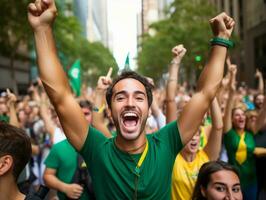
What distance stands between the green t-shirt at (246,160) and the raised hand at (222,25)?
8.49 feet

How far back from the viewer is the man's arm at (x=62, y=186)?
4168 millimetres

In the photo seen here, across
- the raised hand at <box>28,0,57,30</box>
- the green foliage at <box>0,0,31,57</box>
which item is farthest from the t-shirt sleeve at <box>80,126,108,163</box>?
the green foliage at <box>0,0,31,57</box>

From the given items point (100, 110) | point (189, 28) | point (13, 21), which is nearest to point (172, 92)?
point (100, 110)

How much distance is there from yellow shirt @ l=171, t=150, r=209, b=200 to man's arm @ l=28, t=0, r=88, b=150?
141 centimetres

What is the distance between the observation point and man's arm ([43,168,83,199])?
4.17 meters

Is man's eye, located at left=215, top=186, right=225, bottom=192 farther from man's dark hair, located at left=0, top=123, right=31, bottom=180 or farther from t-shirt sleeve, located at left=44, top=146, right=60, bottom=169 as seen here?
t-shirt sleeve, located at left=44, top=146, right=60, bottom=169

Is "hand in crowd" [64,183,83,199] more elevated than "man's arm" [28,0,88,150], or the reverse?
"man's arm" [28,0,88,150]

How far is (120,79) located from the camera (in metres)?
2.79

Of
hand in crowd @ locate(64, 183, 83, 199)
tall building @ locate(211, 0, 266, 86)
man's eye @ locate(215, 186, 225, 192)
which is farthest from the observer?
tall building @ locate(211, 0, 266, 86)

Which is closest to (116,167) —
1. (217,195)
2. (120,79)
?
(120,79)

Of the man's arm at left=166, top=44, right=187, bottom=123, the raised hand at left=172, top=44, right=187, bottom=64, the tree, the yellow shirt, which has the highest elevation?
the tree

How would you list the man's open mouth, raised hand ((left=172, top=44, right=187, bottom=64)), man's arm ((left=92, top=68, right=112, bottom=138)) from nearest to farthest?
the man's open mouth → raised hand ((left=172, top=44, right=187, bottom=64)) → man's arm ((left=92, top=68, right=112, bottom=138))

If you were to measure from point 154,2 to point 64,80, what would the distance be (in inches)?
7250

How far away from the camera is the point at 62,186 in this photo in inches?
168
